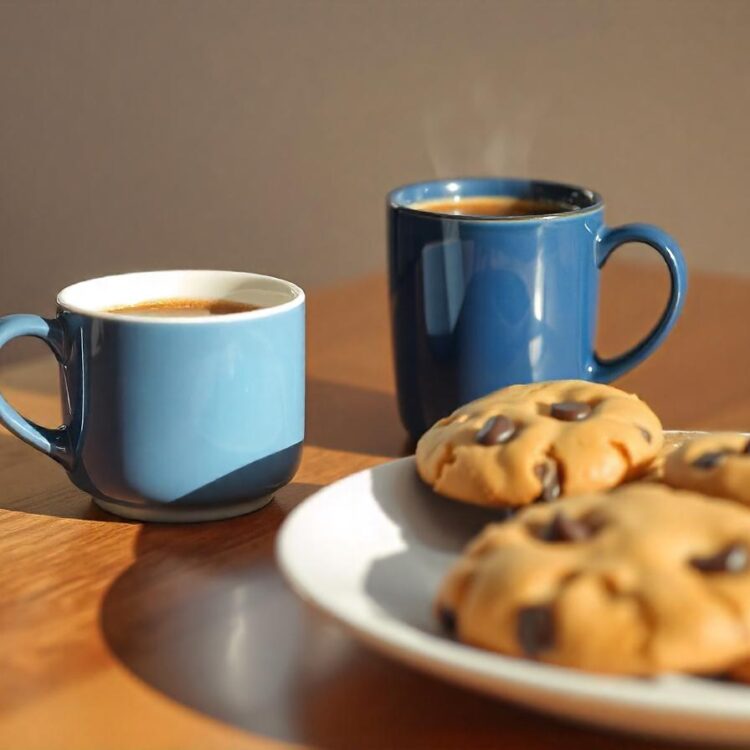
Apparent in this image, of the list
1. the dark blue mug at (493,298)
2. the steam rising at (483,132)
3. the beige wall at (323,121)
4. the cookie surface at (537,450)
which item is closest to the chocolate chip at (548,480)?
the cookie surface at (537,450)

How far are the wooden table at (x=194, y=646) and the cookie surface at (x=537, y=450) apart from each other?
100mm

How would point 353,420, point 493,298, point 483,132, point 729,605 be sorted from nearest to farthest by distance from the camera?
point 729,605 < point 493,298 < point 353,420 < point 483,132

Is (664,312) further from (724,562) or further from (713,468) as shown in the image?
(724,562)

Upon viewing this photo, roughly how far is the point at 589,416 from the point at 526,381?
0.69 feet

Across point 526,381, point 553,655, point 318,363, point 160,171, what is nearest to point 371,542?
point 553,655

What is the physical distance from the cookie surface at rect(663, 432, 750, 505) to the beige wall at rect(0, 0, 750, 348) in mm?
1875

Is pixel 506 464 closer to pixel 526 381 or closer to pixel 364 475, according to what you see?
pixel 364 475

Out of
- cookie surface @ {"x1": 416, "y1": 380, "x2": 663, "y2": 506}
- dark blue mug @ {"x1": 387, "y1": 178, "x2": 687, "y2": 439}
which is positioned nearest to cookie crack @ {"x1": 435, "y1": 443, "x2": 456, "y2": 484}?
cookie surface @ {"x1": 416, "y1": 380, "x2": 663, "y2": 506}

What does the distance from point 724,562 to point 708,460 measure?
0.42 feet

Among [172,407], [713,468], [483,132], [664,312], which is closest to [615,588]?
[713,468]

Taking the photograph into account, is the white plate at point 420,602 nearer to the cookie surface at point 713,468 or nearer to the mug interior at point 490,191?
the cookie surface at point 713,468

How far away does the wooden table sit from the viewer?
0.51 m

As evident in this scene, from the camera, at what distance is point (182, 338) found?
0.71 meters

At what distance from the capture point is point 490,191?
1005 mm
